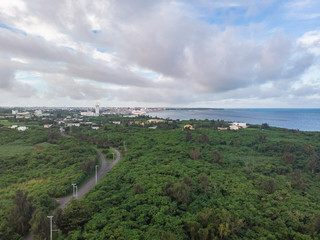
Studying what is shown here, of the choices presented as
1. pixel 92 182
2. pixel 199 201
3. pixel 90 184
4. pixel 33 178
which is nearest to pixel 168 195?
pixel 199 201

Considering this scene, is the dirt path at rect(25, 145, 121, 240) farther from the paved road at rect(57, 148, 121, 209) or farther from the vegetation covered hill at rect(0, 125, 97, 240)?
the vegetation covered hill at rect(0, 125, 97, 240)

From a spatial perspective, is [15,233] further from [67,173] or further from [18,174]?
[18,174]

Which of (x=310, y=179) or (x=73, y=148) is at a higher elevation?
(x=73, y=148)

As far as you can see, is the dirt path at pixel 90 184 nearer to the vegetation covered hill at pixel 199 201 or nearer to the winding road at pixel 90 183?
the winding road at pixel 90 183

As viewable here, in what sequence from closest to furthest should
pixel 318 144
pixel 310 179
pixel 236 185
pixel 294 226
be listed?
1. pixel 294 226
2. pixel 236 185
3. pixel 310 179
4. pixel 318 144

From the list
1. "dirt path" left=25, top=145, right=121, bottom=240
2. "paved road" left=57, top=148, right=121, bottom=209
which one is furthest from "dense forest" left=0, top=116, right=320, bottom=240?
"paved road" left=57, top=148, right=121, bottom=209

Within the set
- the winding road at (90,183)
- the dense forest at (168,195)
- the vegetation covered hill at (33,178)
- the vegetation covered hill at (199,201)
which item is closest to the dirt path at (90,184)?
the winding road at (90,183)

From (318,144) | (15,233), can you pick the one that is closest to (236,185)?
(15,233)
